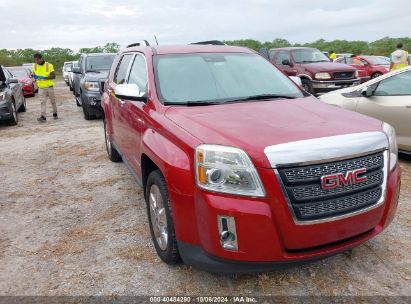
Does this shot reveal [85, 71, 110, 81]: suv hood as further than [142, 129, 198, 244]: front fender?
Yes

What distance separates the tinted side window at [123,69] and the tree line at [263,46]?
36.8 metres

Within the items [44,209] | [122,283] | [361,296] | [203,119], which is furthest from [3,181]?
[361,296]

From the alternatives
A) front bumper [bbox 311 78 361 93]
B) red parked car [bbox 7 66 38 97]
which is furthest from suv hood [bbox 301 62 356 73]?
red parked car [bbox 7 66 38 97]

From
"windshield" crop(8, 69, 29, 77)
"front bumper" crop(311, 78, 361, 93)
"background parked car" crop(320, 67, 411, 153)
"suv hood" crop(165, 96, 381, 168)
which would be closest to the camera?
"suv hood" crop(165, 96, 381, 168)

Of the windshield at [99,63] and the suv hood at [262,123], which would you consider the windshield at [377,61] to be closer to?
the windshield at [99,63]

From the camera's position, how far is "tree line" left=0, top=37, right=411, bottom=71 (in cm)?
4225

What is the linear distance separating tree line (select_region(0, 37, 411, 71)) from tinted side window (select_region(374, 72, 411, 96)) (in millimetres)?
36053

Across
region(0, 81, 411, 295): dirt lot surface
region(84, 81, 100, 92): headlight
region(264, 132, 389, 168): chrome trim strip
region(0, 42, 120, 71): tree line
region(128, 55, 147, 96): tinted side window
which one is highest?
region(0, 42, 120, 71): tree line

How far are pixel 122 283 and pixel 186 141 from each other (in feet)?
4.08

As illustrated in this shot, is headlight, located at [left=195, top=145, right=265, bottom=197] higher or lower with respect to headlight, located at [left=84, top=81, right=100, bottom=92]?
lower

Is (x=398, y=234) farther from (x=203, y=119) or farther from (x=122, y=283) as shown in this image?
(x=122, y=283)

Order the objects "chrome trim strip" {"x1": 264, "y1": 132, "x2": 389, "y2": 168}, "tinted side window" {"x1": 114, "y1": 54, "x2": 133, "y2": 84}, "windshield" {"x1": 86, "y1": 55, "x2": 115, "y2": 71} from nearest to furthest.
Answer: "chrome trim strip" {"x1": 264, "y1": 132, "x2": 389, "y2": 168} < "tinted side window" {"x1": 114, "y1": 54, "x2": 133, "y2": 84} < "windshield" {"x1": 86, "y1": 55, "x2": 115, "y2": 71}

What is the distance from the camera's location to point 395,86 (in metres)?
5.70

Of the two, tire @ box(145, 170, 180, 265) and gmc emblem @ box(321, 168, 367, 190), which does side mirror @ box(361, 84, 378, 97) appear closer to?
gmc emblem @ box(321, 168, 367, 190)
